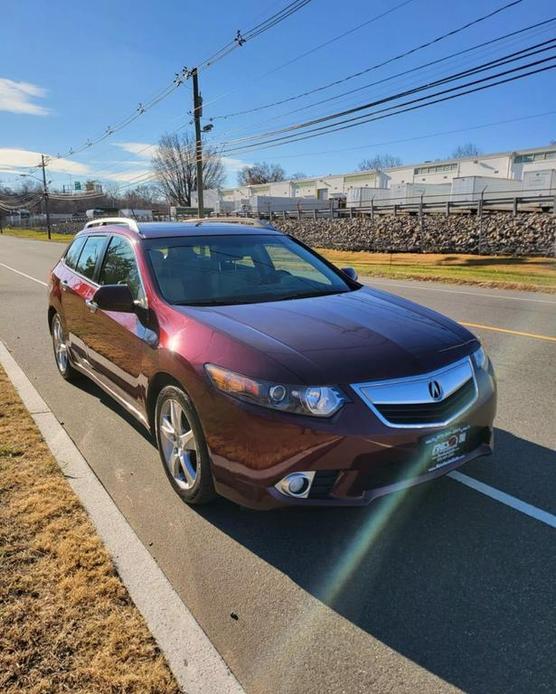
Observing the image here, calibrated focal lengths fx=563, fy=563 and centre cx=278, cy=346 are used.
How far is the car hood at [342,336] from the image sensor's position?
2.84m

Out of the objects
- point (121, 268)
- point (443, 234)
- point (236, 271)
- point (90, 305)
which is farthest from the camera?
point (443, 234)

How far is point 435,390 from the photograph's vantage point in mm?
2906

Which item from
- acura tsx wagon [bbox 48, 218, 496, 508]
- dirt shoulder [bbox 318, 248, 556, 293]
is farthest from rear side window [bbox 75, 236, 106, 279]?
dirt shoulder [bbox 318, 248, 556, 293]

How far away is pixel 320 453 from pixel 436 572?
0.86 m

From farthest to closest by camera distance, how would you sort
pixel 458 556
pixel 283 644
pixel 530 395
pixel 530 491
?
pixel 530 395
pixel 530 491
pixel 458 556
pixel 283 644

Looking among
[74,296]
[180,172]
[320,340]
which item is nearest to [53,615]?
[320,340]

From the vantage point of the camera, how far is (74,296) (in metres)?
5.42

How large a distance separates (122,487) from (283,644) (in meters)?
1.79

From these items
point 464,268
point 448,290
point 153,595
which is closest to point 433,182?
point 464,268

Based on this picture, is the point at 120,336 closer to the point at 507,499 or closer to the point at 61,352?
the point at 61,352

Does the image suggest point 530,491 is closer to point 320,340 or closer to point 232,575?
point 320,340

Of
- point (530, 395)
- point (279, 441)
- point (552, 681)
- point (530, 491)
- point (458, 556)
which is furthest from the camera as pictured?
point (530, 395)

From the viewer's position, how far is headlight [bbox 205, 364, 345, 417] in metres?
2.72

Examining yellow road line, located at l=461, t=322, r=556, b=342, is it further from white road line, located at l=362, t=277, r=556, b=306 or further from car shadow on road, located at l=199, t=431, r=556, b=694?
car shadow on road, located at l=199, t=431, r=556, b=694
